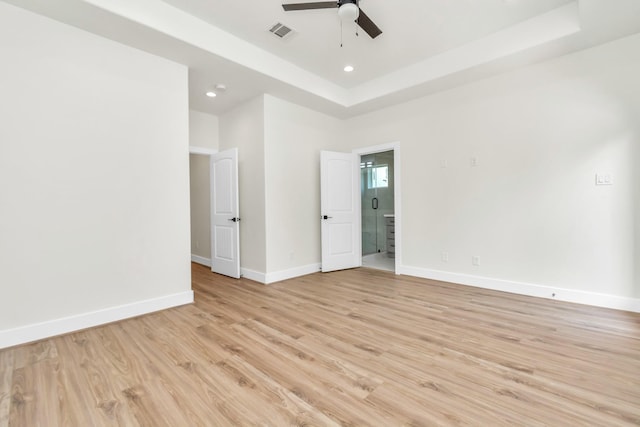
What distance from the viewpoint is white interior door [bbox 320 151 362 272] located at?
191 inches

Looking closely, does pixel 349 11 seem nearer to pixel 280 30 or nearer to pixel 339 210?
pixel 280 30

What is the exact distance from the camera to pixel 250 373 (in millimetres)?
1883

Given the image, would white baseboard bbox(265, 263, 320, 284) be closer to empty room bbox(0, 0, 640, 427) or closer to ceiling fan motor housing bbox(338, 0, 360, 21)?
empty room bbox(0, 0, 640, 427)

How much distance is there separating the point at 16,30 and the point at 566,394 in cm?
483

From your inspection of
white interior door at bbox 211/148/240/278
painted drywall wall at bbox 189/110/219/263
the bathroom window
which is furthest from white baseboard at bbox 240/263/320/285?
the bathroom window

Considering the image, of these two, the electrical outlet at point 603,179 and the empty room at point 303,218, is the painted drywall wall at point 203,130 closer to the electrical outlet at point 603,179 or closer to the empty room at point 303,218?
the empty room at point 303,218

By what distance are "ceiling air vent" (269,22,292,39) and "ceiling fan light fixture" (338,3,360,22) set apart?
977 millimetres

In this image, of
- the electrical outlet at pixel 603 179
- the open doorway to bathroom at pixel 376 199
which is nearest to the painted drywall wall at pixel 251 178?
the open doorway to bathroom at pixel 376 199

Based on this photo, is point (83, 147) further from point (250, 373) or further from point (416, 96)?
point (416, 96)

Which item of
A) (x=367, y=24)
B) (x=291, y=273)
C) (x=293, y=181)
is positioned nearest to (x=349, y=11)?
(x=367, y=24)

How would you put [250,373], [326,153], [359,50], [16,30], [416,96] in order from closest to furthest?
[250,373]
[16,30]
[359,50]
[416,96]
[326,153]

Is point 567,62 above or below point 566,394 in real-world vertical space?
above

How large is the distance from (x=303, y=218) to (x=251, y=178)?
1.08 metres

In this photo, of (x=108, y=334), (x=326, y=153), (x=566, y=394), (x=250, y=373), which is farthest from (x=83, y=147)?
(x=566, y=394)
